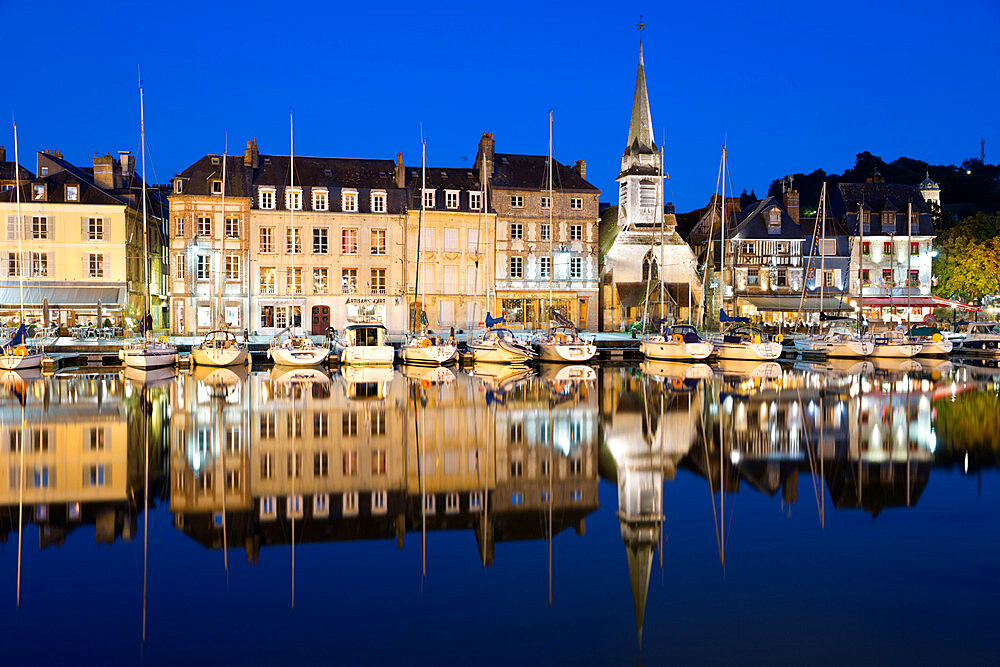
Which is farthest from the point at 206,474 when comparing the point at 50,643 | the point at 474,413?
the point at 474,413

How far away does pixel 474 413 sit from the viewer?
88.7ft

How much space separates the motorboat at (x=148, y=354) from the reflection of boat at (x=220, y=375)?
1348 mm

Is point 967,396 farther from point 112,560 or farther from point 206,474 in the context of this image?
point 112,560

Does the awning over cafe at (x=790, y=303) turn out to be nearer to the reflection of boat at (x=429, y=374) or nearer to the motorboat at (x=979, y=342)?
the motorboat at (x=979, y=342)

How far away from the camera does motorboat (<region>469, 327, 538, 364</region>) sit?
46.9 m

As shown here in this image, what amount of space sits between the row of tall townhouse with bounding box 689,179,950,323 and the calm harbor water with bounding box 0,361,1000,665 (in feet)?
139

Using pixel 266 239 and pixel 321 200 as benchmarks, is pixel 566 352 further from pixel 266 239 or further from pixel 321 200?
pixel 266 239

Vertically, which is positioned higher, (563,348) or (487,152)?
(487,152)

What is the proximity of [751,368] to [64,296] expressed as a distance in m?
41.4

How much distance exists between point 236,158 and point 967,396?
46951mm

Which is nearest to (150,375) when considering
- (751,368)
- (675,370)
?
(675,370)

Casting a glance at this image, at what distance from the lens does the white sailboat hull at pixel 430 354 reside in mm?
45469

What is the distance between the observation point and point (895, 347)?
Result: 52.2 metres

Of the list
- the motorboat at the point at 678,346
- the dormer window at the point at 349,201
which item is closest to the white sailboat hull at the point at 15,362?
the dormer window at the point at 349,201
